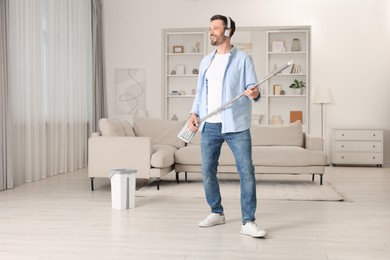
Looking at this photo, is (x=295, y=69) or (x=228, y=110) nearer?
(x=228, y=110)

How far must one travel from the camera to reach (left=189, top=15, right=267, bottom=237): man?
334cm

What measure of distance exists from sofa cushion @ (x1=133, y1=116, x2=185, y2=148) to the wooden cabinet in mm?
2914

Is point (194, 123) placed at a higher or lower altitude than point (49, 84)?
lower

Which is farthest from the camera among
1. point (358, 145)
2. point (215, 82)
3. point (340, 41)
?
point (340, 41)

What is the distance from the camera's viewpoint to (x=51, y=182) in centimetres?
624

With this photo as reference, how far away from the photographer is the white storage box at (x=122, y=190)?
4.36m

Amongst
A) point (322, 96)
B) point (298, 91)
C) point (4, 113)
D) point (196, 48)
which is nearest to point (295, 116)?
point (298, 91)

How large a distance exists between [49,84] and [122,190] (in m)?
3.01

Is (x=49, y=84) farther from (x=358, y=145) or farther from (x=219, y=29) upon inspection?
(x=358, y=145)

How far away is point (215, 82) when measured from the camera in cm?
348

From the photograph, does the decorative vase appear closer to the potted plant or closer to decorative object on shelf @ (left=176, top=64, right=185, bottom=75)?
the potted plant

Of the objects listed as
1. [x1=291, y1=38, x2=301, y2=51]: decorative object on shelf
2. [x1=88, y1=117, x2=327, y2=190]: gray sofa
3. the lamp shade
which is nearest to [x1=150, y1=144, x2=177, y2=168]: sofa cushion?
[x1=88, y1=117, x2=327, y2=190]: gray sofa

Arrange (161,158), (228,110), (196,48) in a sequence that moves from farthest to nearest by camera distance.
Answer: (196,48), (161,158), (228,110)

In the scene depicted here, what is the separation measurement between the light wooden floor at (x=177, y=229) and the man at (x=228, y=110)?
305 millimetres
